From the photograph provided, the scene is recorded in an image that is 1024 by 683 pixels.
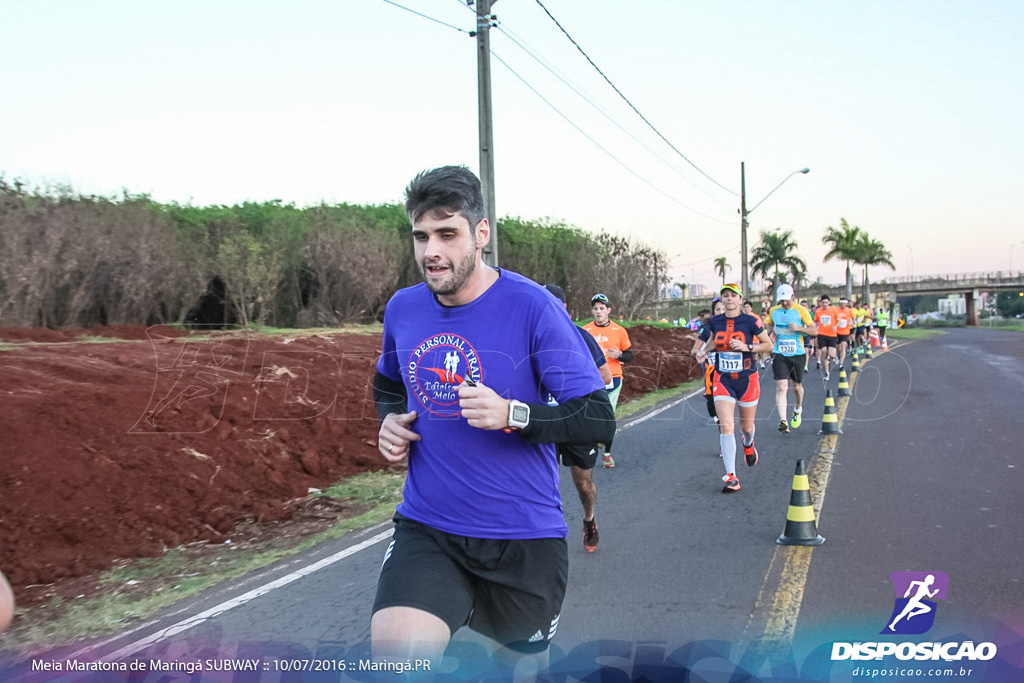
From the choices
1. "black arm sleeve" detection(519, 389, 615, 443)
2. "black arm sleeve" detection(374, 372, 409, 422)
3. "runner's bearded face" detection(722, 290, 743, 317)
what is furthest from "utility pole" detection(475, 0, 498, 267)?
"black arm sleeve" detection(519, 389, 615, 443)

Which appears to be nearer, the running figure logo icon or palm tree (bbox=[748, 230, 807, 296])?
the running figure logo icon

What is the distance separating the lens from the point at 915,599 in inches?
197

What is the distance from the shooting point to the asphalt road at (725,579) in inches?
177

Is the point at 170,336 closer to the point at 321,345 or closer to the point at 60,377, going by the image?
the point at 321,345

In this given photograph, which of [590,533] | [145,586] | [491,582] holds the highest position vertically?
[491,582]

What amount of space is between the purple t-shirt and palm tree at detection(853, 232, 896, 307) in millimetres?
76956

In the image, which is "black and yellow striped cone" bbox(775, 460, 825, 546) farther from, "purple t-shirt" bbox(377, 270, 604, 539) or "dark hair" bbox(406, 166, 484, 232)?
"dark hair" bbox(406, 166, 484, 232)

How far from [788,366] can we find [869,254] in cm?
6807

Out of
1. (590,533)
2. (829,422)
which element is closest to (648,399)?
(829,422)

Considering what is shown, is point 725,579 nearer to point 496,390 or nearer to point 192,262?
point 496,390

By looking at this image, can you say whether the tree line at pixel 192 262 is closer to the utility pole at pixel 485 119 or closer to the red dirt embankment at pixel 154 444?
the red dirt embankment at pixel 154 444

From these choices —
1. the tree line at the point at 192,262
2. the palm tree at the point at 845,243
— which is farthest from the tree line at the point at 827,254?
the tree line at the point at 192,262

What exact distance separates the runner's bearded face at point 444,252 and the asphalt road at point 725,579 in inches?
62.2

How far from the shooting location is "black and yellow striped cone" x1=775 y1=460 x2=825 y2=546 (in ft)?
20.8
